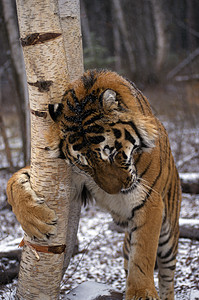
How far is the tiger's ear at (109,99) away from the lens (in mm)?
1815

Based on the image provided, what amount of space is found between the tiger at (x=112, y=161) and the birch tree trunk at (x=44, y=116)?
5cm

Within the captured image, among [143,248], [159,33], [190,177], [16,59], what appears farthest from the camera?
[159,33]

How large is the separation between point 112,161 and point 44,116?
0.43 meters

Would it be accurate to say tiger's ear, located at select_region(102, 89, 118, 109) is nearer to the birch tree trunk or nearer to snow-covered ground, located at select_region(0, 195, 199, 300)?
the birch tree trunk

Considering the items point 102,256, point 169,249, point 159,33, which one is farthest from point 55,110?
point 159,33

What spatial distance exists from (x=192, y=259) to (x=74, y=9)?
100 inches

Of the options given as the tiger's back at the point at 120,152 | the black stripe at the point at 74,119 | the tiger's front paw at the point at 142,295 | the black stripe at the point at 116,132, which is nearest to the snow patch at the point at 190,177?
the tiger's back at the point at 120,152

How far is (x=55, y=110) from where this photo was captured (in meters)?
1.86

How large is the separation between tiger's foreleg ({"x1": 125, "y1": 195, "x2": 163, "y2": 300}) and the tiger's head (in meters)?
0.39

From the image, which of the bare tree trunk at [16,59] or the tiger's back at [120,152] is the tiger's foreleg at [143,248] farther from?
the bare tree trunk at [16,59]

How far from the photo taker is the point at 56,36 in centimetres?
184

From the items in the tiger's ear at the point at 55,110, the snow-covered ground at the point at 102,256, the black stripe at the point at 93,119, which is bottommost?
the snow-covered ground at the point at 102,256

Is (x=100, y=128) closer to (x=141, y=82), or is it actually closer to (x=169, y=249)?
(x=169, y=249)

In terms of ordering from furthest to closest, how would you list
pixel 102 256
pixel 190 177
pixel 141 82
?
pixel 141 82, pixel 190 177, pixel 102 256
